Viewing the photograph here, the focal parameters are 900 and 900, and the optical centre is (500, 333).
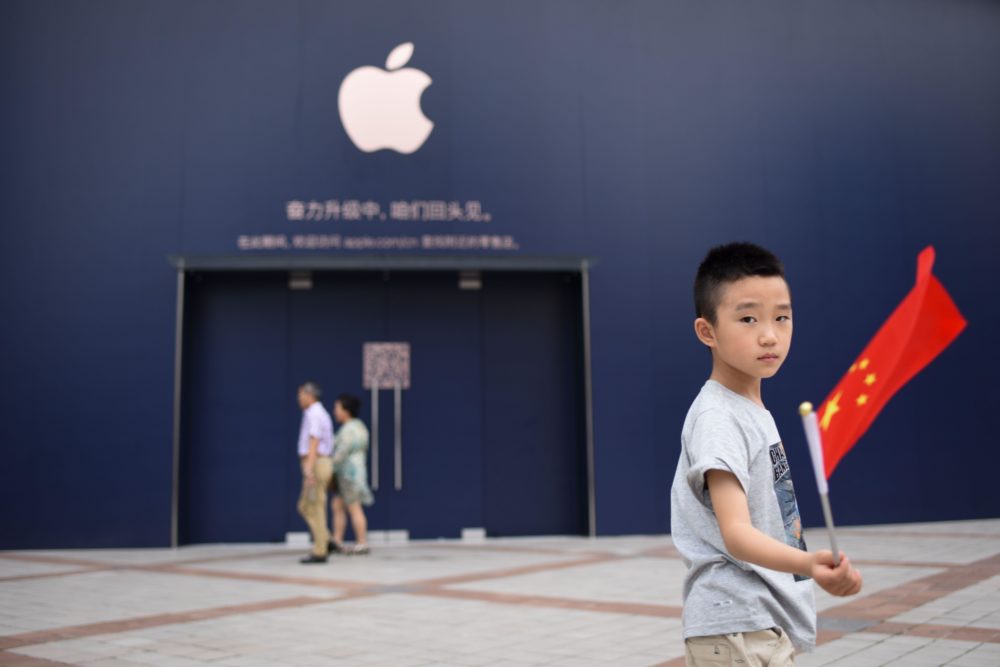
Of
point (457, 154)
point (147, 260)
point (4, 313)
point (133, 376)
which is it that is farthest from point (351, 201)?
point (4, 313)

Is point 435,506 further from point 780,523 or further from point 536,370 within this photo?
point 780,523

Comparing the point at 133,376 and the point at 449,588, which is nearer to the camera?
the point at 449,588

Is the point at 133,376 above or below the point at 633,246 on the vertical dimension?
below

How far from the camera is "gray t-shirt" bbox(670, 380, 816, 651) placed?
2008 mm

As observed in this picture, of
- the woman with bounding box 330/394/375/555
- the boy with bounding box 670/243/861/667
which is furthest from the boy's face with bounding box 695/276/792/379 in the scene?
the woman with bounding box 330/394/375/555

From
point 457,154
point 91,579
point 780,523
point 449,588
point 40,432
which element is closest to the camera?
point 780,523

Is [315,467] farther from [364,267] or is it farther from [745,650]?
[745,650]

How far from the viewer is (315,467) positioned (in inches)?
368

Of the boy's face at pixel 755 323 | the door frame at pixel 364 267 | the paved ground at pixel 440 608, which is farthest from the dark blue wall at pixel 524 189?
the boy's face at pixel 755 323

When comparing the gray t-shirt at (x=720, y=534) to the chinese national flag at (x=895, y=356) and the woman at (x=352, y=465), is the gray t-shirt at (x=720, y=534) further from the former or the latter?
the woman at (x=352, y=465)

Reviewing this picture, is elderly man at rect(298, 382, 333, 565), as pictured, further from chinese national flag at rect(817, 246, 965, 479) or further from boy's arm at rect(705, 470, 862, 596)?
chinese national flag at rect(817, 246, 965, 479)

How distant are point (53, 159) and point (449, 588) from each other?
760 cm

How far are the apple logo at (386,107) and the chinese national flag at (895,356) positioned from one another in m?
10.3

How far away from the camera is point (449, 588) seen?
766 cm
